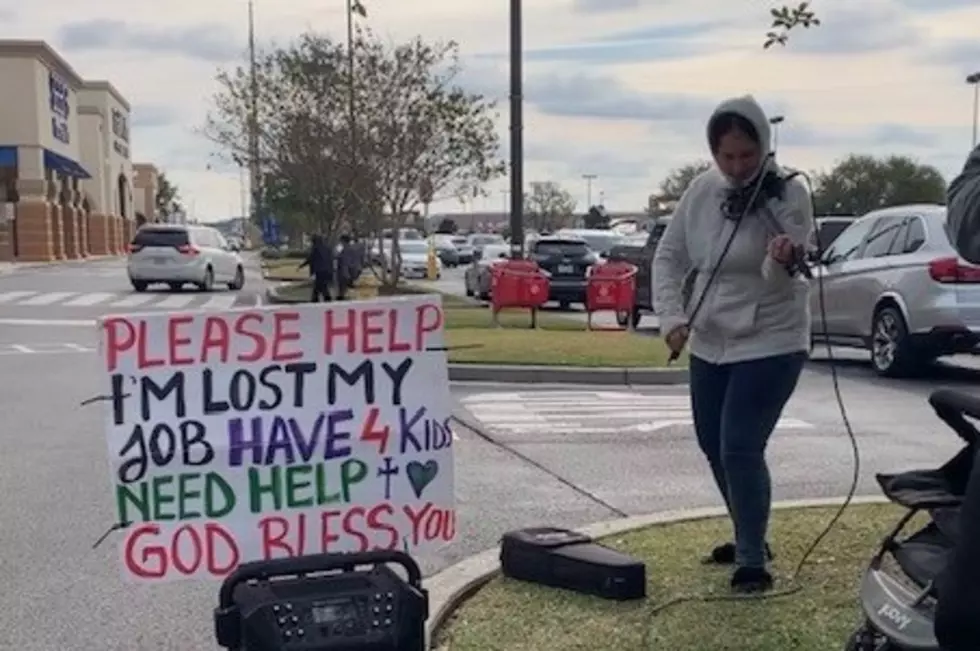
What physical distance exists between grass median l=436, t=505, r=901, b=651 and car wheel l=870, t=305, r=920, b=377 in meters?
7.07

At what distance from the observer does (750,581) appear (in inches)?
195

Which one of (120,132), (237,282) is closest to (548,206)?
(120,132)

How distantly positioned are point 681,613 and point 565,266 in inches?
813

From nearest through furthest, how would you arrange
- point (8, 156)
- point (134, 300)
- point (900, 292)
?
point (900, 292)
point (134, 300)
point (8, 156)

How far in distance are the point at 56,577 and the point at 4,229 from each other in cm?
5130

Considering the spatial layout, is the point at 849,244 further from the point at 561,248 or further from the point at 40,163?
the point at 40,163

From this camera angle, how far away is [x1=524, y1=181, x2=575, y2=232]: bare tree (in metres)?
93.4

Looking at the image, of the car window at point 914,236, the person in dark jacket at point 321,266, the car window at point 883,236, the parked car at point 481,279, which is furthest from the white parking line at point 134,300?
the car window at point 914,236

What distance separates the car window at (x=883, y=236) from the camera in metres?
12.9

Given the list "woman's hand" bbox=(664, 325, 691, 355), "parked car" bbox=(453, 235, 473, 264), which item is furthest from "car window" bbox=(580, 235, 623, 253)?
"woman's hand" bbox=(664, 325, 691, 355)

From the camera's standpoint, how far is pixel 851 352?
53.0 ft

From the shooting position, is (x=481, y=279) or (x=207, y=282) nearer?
(x=481, y=279)

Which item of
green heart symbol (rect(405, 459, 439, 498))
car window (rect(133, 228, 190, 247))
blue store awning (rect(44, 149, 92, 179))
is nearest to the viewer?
green heart symbol (rect(405, 459, 439, 498))

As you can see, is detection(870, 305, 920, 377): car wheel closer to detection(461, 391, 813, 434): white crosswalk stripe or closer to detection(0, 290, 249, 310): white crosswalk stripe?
detection(461, 391, 813, 434): white crosswalk stripe
